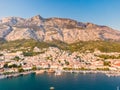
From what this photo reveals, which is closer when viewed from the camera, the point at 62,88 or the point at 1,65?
the point at 62,88

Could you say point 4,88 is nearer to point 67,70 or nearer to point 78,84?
point 78,84

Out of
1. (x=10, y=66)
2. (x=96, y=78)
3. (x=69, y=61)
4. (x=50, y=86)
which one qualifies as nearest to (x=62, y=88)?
(x=50, y=86)

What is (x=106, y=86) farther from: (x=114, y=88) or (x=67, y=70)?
(x=67, y=70)

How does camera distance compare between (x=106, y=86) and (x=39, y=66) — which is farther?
(x=39, y=66)

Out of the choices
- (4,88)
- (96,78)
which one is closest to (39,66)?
(96,78)

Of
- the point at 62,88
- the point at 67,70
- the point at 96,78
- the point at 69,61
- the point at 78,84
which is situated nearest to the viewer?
the point at 62,88

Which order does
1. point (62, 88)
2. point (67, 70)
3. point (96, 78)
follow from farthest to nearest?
point (67, 70) < point (96, 78) < point (62, 88)

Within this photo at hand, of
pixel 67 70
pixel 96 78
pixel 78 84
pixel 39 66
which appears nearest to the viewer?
pixel 78 84

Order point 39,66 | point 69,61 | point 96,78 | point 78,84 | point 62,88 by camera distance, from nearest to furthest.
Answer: point 62,88
point 78,84
point 96,78
point 39,66
point 69,61

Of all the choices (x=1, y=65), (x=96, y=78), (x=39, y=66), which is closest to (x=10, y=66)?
(x=1, y=65)
